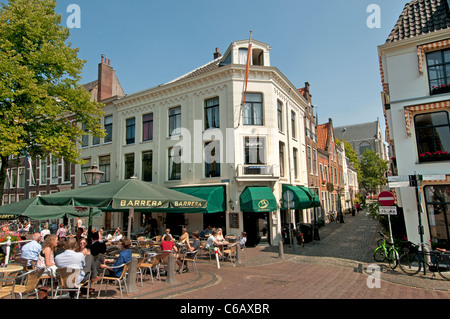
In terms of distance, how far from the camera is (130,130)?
21875 mm

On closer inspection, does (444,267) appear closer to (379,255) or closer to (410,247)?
(410,247)

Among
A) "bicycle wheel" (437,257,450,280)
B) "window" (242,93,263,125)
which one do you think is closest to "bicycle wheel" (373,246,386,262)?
"bicycle wheel" (437,257,450,280)

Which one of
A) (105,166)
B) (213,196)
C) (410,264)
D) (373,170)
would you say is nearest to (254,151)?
(213,196)

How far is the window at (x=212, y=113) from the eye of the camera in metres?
18.0

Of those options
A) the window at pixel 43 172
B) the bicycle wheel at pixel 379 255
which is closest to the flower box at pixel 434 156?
the bicycle wheel at pixel 379 255

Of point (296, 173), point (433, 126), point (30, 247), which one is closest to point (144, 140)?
point (296, 173)

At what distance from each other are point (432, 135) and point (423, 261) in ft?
16.7

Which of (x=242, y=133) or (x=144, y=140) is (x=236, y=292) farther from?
(x=144, y=140)

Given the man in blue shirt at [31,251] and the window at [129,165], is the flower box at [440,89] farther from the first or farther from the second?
the window at [129,165]

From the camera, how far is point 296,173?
839 inches

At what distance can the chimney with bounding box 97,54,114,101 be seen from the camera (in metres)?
24.8

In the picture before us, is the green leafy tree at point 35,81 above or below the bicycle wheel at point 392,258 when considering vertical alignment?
above

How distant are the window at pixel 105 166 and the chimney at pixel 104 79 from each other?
5.53m

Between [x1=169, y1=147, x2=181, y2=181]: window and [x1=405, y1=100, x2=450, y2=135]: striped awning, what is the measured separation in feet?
43.1
